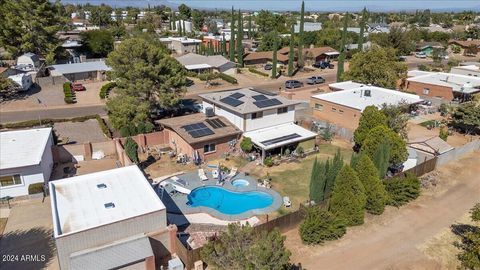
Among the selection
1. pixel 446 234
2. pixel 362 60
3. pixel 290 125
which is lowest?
pixel 446 234

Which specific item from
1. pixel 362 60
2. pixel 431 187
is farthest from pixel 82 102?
pixel 431 187

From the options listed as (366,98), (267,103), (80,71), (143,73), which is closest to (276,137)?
(267,103)

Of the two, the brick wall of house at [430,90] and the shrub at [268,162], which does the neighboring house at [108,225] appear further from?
the brick wall of house at [430,90]

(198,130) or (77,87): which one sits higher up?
(198,130)

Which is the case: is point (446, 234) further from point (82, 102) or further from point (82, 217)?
point (82, 102)

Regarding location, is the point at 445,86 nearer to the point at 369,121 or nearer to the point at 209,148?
the point at 369,121

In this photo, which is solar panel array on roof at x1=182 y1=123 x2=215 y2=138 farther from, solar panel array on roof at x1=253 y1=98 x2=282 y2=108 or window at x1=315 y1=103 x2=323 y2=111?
window at x1=315 y1=103 x2=323 y2=111
